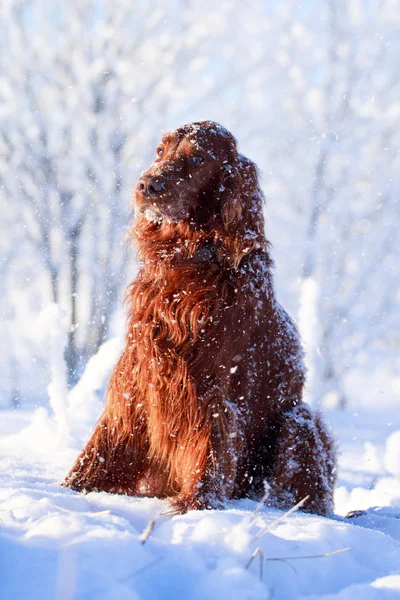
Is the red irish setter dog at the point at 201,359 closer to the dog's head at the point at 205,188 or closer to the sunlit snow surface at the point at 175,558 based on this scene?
the dog's head at the point at 205,188

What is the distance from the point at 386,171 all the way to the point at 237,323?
9.26 meters

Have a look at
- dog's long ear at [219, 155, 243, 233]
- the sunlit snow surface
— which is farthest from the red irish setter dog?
the sunlit snow surface

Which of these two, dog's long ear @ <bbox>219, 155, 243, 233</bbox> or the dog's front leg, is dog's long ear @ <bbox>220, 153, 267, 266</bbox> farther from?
the dog's front leg

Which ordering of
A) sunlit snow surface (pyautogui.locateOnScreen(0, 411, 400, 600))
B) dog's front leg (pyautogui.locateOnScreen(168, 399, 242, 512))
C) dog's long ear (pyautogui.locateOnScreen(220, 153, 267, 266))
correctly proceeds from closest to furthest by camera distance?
sunlit snow surface (pyautogui.locateOnScreen(0, 411, 400, 600)) → dog's front leg (pyautogui.locateOnScreen(168, 399, 242, 512)) → dog's long ear (pyautogui.locateOnScreen(220, 153, 267, 266))

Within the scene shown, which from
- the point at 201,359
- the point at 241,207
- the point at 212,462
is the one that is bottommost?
the point at 212,462

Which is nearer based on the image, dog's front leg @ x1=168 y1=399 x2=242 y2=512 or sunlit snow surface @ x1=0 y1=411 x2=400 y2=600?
sunlit snow surface @ x1=0 y1=411 x2=400 y2=600

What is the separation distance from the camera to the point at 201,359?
225cm

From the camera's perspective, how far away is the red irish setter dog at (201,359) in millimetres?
2254

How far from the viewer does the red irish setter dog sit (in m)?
2.25

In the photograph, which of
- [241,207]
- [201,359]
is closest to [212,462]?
[201,359]

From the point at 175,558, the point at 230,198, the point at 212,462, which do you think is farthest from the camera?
the point at 230,198

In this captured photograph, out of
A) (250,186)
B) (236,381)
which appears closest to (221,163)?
(250,186)

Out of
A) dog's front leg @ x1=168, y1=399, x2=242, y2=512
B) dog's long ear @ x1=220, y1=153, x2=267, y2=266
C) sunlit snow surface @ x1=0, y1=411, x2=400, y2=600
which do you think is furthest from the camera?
dog's long ear @ x1=220, y1=153, x2=267, y2=266

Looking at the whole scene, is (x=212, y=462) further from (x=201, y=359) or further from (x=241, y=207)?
(x=241, y=207)
